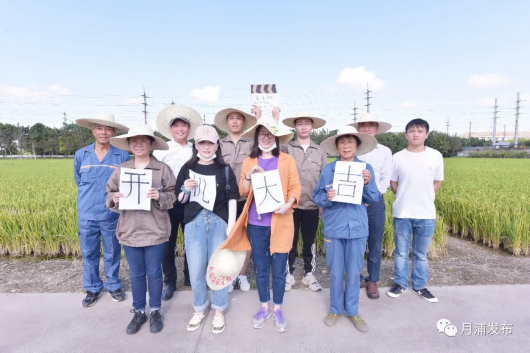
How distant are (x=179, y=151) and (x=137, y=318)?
179cm

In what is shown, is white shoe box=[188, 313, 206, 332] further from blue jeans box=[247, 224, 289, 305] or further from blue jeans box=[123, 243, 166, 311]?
blue jeans box=[247, 224, 289, 305]

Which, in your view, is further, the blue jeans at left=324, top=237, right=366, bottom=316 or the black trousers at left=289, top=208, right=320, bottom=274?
the black trousers at left=289, top=208, right=320, bottom=274

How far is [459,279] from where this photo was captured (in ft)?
12.3

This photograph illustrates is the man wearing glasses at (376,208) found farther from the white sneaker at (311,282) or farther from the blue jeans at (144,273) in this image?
the blue jeans at (144,273)

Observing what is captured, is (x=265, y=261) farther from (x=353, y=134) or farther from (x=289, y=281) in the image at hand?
(x=353, y=134)

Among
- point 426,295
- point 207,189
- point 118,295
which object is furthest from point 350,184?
point 118,295

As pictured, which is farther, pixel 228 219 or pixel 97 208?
pixel 97 208

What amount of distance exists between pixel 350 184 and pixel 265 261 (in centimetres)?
110

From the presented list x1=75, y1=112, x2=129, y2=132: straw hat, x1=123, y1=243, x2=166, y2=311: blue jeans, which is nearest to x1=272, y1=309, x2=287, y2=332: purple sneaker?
x1=123, y1=243, x2=166, y2=311: blue jeans

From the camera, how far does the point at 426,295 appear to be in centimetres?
321

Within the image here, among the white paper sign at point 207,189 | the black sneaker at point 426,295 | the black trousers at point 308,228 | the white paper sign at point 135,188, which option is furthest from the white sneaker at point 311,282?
the white paper sign at point 135,188

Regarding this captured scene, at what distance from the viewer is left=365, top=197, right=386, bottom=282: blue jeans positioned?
130 inches

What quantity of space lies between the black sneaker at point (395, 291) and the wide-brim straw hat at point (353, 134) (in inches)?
64.0

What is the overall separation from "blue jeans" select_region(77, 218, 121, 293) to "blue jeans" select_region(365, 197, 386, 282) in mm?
2897
